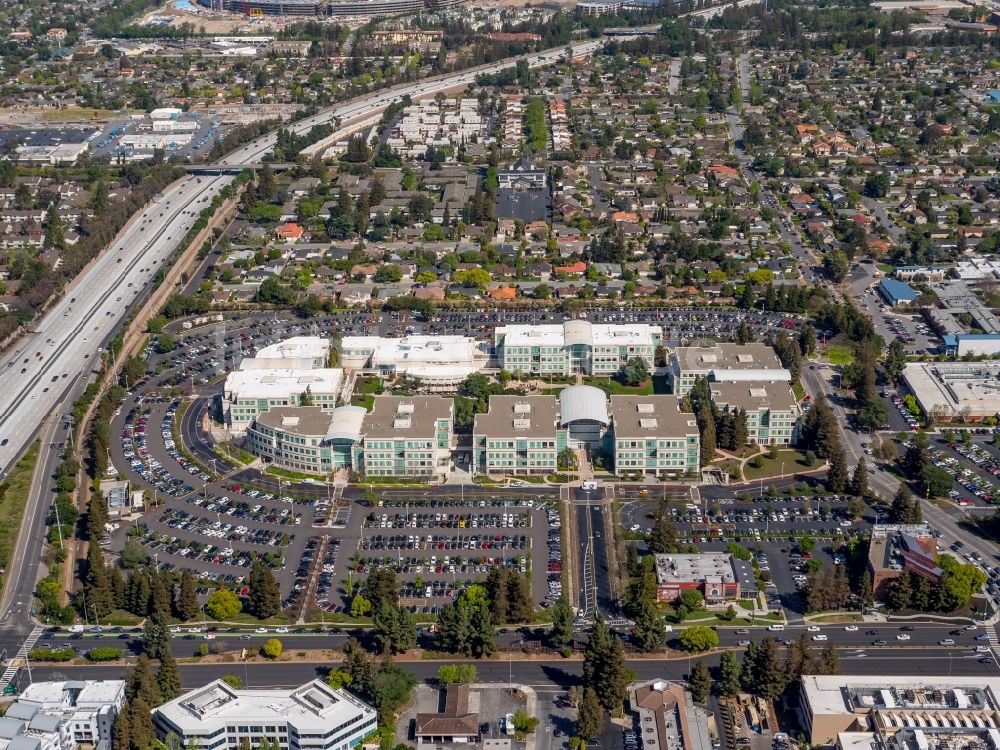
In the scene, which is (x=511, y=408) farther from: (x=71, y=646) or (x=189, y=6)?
(x=189, y=6)

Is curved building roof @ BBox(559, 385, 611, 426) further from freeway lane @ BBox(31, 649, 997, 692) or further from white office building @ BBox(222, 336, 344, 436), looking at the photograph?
freeway lane @ BBox(31, 649, 997, 692)

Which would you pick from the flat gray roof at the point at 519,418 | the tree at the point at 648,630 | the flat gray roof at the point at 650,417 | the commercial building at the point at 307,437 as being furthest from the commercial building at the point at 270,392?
the tree at the point at 648,630

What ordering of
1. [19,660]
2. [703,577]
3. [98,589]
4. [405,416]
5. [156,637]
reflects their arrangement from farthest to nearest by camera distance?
[405,416]
[703,577]
[98,589]
[19,660]
[156,637]

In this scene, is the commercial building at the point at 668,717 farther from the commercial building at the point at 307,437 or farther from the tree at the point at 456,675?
the commercial building at the point at 307,437

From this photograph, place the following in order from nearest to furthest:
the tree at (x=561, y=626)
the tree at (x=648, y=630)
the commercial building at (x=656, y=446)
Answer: the tree at (x=648, y=630) → the tree at (x=561, y=626) → the commercial building at (x=656, y=446)

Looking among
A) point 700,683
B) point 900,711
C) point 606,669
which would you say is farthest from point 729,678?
point 900,711

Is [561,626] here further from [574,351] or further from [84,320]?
[84,320]
